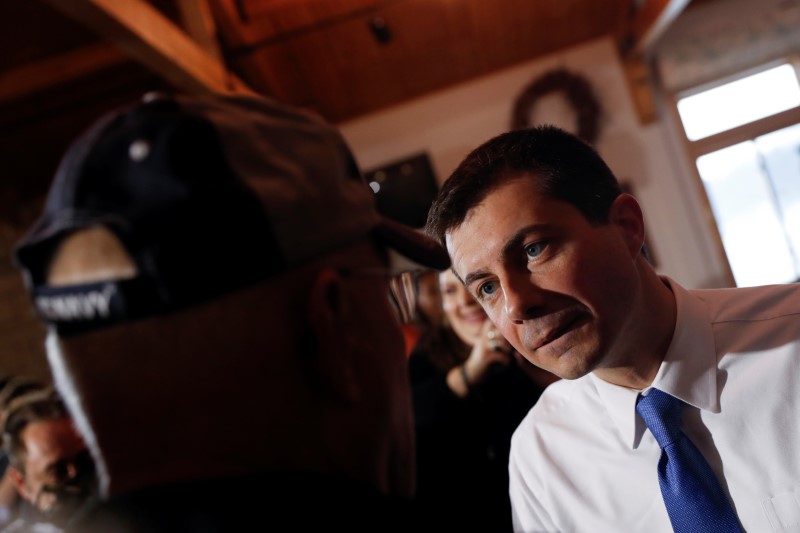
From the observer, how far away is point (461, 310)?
729 millimetres

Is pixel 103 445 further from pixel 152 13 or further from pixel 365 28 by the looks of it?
pixel 365 28

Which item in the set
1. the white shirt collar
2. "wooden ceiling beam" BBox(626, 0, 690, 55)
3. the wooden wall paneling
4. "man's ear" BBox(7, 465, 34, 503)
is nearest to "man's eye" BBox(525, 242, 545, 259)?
the white shirt collar

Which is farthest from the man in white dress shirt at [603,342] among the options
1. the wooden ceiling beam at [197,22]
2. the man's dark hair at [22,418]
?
the wooden ceiling beam at [197,22]

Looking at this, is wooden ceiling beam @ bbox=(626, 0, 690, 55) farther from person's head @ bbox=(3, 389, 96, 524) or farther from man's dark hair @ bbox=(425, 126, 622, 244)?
person's head @ bbox=(3, 389, 96, 524)

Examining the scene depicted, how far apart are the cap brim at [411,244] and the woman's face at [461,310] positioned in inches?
4.3

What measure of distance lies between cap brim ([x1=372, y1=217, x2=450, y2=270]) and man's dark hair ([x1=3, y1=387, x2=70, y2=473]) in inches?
32.7

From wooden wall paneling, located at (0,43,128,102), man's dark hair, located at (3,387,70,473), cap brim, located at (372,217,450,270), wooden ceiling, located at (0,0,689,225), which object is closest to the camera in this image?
cap brim, located at (372,217,450,270)

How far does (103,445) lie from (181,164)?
0.56 feet

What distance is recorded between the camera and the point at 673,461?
717 mm

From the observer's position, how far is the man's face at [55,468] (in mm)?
779

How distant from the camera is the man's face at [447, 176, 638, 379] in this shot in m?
0.63

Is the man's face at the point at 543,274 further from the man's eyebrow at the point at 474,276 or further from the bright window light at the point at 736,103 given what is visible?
the bright window light at the point at 736,103

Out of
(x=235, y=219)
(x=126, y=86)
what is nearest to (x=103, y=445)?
(x=235, y=219)

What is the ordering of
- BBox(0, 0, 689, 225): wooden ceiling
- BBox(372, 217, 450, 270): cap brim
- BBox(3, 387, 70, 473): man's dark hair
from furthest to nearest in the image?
BBox(0, 0, 689, 225): wooden ceiling, BBox(3, 387, 70, 473): man's dark hair, BBox(372, 217, 450, 270): cap brim
